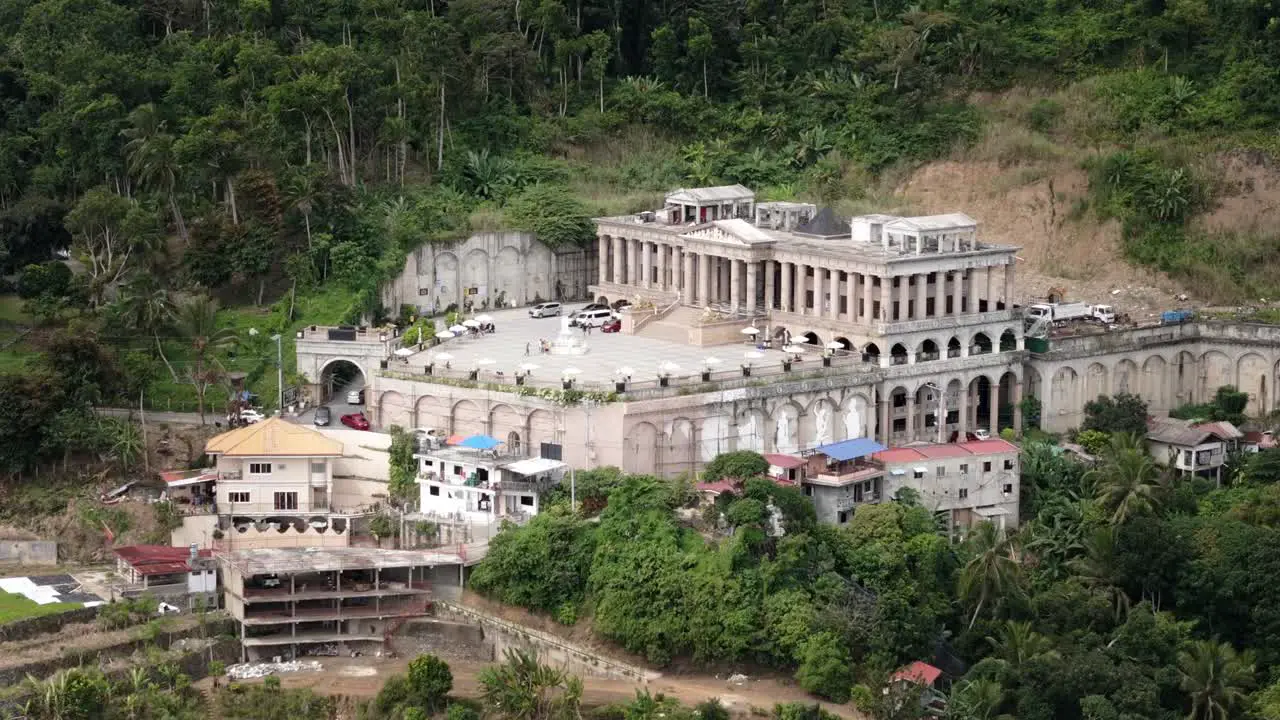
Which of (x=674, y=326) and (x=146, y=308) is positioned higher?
(x=146, y=308)

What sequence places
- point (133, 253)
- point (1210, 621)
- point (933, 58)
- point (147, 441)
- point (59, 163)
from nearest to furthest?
point (1210, 621) → point (147, 441) → point (133, 253) → point (59, 163) → point (933, 58)

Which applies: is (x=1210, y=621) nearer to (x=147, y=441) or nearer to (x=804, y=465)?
(x=804, y=465)

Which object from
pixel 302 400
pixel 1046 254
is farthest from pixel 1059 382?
pixel 302 400

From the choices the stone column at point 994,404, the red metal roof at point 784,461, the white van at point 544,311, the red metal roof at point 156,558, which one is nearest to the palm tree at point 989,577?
the red metal roof at point 784,461

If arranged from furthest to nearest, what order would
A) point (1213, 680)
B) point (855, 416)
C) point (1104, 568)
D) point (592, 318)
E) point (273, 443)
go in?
point (592, 318), point (855, 416), point (273, 443), point (1104, 568), point (1213, 680)

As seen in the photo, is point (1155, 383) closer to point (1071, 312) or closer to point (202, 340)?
point (1071, 312)

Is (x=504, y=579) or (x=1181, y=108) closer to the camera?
(x=504, y=579)

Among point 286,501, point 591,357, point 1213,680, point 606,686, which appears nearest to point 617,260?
point 591,357
